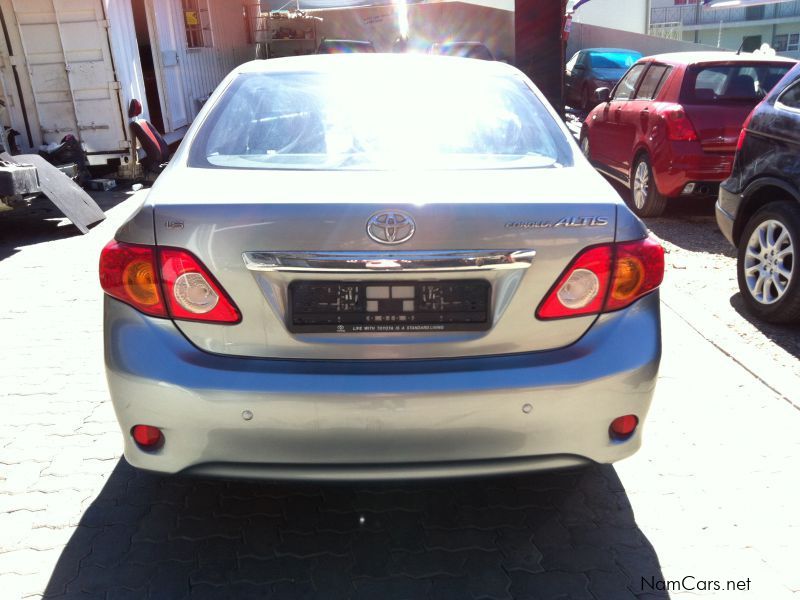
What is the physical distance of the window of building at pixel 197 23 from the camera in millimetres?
16219

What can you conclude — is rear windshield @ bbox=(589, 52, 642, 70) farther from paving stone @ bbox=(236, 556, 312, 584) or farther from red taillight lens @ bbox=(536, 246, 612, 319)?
paving stone @ bbox=(236, 556, 312, 584)

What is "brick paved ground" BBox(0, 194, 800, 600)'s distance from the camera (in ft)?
8.30

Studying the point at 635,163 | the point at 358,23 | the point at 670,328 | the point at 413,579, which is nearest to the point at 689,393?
the point at 670,328

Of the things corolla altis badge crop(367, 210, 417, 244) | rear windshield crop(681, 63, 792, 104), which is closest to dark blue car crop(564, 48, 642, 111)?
rear windshield crop(681, 63, 792, 104)

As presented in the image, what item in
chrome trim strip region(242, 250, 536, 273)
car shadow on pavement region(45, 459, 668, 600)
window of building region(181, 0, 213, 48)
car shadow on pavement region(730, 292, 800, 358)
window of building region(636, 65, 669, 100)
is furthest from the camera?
window of building region(181, 0, 213, 48)

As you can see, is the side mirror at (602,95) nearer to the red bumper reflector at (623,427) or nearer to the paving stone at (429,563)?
the red bumper reflector at (623,427)

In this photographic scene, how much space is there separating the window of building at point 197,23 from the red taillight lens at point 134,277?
47.8 feet

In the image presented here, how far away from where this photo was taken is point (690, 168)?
7199 mm

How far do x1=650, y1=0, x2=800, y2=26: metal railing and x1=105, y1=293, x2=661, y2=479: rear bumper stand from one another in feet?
156

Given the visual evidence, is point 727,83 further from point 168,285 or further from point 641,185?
point 168,285

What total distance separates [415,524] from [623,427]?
893 mm

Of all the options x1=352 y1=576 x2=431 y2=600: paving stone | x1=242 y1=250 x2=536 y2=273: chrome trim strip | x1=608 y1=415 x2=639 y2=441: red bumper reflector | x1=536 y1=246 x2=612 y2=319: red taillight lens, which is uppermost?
x1=242 y1=250 x2=536 y2=273: chrome trim strip

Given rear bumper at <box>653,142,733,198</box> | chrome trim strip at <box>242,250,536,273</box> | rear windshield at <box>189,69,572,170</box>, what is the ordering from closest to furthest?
chrome trim strip at <box>242,250,536,273</box>, rear windshield at <box>189,69,572,170</box>, rear bumper at <box>653,142,733,198</box>

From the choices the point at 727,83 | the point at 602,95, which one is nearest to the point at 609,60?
the point at 602,95
